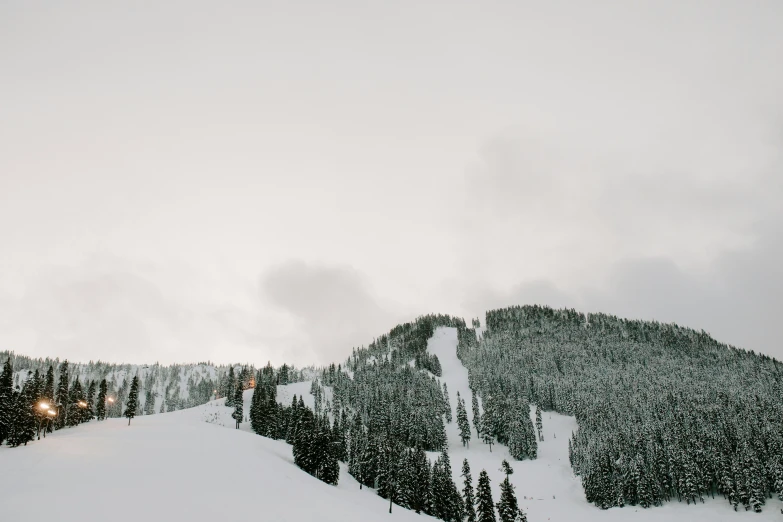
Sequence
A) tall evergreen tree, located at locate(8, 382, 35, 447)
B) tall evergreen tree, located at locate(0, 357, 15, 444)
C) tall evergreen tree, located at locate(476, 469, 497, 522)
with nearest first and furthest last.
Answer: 1. tall evergreen tree, located at locate(0, 357, 15, 444)
2. tall evergreen tree, located at locate(8, 382, 35, 447)
3. tall evergreen tree, located at locate(476, 469, 497, 522)

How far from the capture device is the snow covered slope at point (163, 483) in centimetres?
3791

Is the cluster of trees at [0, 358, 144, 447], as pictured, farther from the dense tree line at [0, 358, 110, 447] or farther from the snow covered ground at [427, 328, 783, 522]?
the snow covered ground at [427, 328, 783, 522]

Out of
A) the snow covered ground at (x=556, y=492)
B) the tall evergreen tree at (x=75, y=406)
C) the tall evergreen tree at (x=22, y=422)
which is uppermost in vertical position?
the tall evergreen tree at (x=75, y=406)

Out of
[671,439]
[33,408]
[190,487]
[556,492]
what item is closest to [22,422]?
[33,408]

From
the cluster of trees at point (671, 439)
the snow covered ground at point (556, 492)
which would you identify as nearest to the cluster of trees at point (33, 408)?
the snow covered ground at point (556, 492)

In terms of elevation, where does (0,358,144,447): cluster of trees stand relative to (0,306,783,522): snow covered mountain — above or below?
above

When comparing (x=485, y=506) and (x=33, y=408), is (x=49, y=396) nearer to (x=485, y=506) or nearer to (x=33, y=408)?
(x=33, y=408)

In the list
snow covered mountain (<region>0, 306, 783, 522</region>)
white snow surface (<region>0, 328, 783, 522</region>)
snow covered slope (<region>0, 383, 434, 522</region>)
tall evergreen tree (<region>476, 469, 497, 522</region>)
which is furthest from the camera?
tall evergreen tree (<region>476, 469, 497, 522</region>)

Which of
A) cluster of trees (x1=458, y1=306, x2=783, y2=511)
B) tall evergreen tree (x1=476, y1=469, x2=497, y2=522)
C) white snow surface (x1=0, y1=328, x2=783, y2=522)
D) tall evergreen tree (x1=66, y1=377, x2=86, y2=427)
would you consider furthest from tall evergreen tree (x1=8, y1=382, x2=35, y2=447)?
cluster of trees (x1=458, y1=306, x2=783, y2=511)

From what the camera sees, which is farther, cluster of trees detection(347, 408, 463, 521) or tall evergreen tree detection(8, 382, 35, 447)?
cluster of trees detection(347, 408, 463, 521)

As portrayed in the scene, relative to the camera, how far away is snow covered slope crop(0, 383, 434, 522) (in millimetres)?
37906

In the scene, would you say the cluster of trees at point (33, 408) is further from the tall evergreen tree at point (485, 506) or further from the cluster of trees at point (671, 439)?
the cluster of trees at point (671, 439)

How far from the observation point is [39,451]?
57375 millimetres

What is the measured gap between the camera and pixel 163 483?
1859 inches
